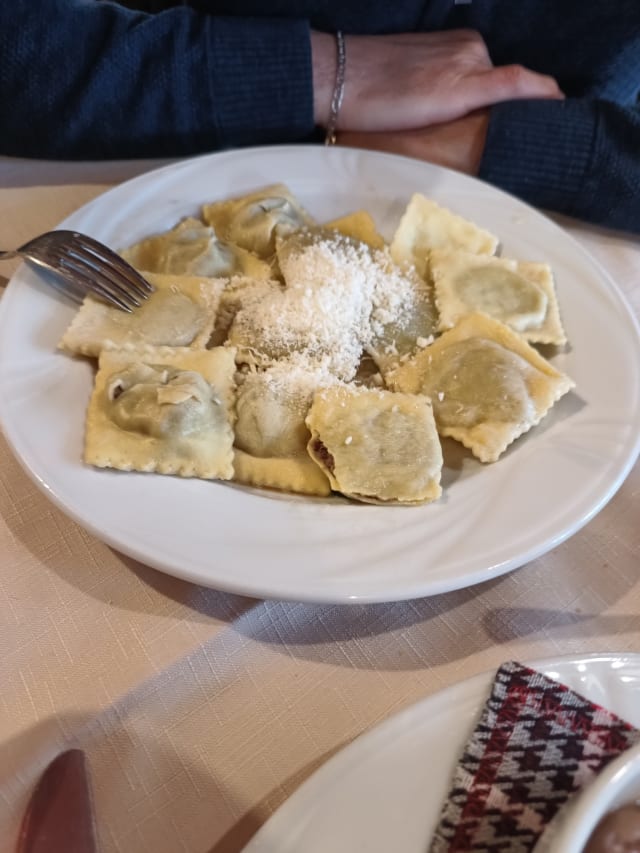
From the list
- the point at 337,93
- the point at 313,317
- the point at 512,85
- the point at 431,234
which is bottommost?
the point at 313,317

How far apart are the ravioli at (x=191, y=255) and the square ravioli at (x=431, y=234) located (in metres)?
0.28

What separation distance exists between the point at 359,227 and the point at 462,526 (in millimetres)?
718

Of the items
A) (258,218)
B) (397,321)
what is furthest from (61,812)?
(258,218)

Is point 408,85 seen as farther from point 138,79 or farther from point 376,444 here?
point 376,444

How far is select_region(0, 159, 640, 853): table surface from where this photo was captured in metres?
0.77

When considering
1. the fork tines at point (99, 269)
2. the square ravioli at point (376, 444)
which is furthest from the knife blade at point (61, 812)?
the fork tines at point (99, 269)

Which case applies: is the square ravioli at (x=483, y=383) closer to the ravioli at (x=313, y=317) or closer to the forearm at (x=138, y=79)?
the ravioli at (x=313, y=317)

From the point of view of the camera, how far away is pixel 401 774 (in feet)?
2.12

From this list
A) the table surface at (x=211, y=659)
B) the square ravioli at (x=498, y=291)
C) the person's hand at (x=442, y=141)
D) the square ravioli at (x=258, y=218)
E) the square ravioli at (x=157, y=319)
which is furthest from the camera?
the person's hand at (x=442, y=141)

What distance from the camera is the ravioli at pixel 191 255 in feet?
4.20

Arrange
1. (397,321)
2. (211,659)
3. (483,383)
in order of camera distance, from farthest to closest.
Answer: (397,321) → (483,383) → (211,659)

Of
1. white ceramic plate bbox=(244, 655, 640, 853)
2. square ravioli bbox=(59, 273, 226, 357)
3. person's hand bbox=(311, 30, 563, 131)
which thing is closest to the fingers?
person's hand bbox=(311, 30, 563, 131)

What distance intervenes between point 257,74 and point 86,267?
61cm

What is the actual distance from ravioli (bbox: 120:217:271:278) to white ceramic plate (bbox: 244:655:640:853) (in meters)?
0.89
